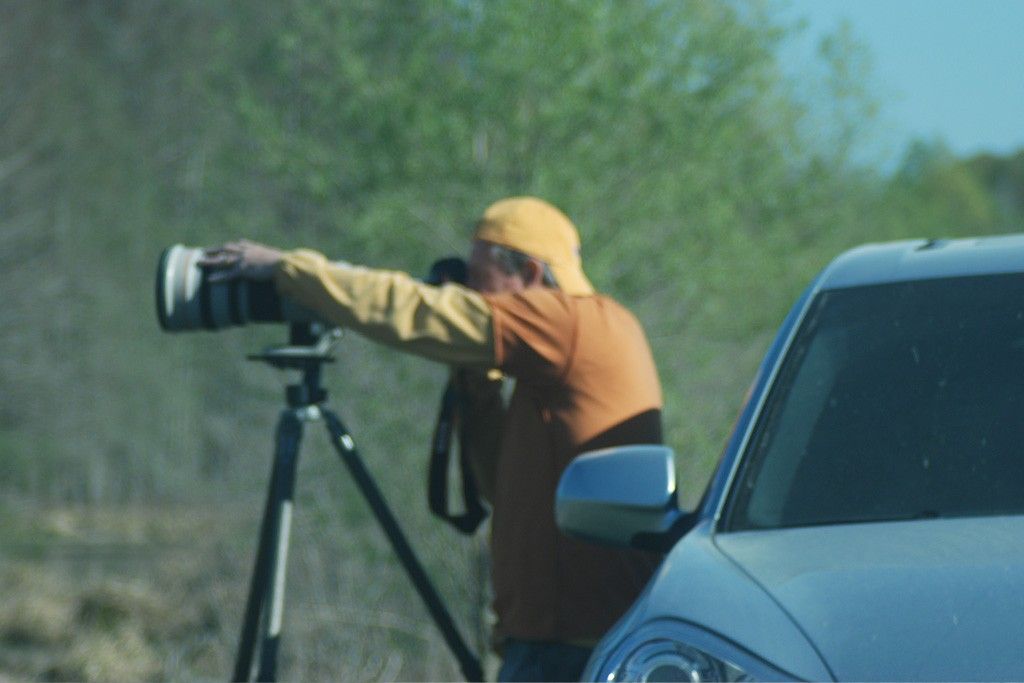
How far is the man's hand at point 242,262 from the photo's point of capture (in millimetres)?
3961

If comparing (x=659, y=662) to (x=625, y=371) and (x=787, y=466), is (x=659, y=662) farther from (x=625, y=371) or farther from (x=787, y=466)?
(x=625, y=371)

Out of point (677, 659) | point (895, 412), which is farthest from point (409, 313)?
point (677, 659)

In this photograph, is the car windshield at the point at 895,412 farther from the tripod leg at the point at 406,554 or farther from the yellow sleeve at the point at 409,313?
the tripod leg at the point at 406,554

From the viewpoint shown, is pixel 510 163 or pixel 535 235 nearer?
pixel 535 235

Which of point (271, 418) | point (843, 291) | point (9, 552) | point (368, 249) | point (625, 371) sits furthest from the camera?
point (9, 552)

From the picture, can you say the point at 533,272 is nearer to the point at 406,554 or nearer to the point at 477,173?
the point at 406,554

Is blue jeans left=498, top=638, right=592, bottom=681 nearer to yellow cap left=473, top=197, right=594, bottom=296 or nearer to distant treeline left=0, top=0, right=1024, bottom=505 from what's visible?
yellow cap left=473, top=197, right=594, bottom=296

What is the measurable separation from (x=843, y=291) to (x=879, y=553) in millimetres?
843

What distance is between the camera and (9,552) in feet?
72.1

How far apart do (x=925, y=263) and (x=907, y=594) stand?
3.55 ft

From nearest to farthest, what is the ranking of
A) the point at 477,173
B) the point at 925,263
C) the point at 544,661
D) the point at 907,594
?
1. the point at 907,594
2. the point at 925,263
3. the point at 544,661
4. the point at 477,173

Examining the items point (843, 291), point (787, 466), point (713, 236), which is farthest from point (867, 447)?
point (713, 236)

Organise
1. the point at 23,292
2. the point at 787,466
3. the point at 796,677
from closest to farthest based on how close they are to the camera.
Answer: the point at 796,677, the point at 787,466, the point at 23,292

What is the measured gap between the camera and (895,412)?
299cm
